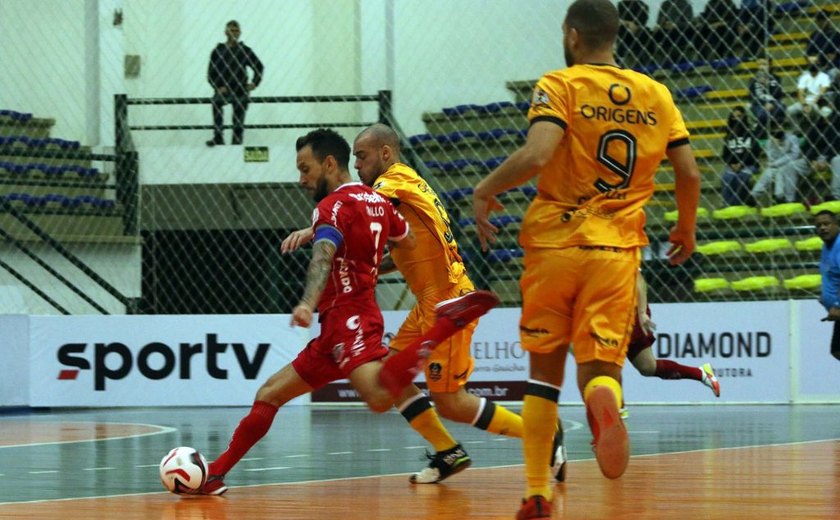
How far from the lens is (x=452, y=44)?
18.6m

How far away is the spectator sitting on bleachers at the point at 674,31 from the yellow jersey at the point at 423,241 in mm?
10233

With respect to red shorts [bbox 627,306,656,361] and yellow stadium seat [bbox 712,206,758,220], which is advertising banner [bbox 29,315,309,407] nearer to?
yellow stadium seat [bbox 712,206,758,220]

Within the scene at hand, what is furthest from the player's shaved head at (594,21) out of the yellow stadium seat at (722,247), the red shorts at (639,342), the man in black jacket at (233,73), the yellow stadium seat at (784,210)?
the man in black jacket at (233,73)

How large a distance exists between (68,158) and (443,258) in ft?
45.6

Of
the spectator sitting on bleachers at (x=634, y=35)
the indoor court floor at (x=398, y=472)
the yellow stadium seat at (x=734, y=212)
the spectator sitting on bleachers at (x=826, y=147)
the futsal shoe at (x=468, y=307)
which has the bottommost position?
the indoor court floor at (x=398, y=472)

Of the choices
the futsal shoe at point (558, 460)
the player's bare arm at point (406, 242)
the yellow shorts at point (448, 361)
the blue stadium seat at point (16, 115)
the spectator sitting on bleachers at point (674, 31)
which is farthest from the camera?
the blue stadium seat at point (16, 115)

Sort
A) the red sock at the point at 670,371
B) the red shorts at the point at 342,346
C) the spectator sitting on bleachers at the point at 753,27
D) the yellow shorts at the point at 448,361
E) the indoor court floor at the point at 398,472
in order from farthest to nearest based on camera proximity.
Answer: the spectator sitting on bleachers at the point at 753,27 → the red sock at the point at 670,371 → the yellow shorts at the point at 448,361 → the red shorts at the point at 342,346 → the indoor court floor at the point at 398,472

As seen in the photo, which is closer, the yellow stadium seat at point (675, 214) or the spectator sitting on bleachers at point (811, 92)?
the spectator sitting on bleachers at point (811, 92)

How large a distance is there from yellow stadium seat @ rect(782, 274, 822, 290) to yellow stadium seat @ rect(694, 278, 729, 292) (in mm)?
676

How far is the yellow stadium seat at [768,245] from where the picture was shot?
15812 millimetres

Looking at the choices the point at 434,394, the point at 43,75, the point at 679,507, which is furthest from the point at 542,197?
the point at 43,75

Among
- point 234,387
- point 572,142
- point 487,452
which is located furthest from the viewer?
point 234,387

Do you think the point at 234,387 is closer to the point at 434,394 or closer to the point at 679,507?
the point at 434,394

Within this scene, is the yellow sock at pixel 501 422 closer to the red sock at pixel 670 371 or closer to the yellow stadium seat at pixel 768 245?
the red sock at pixel 670 371
